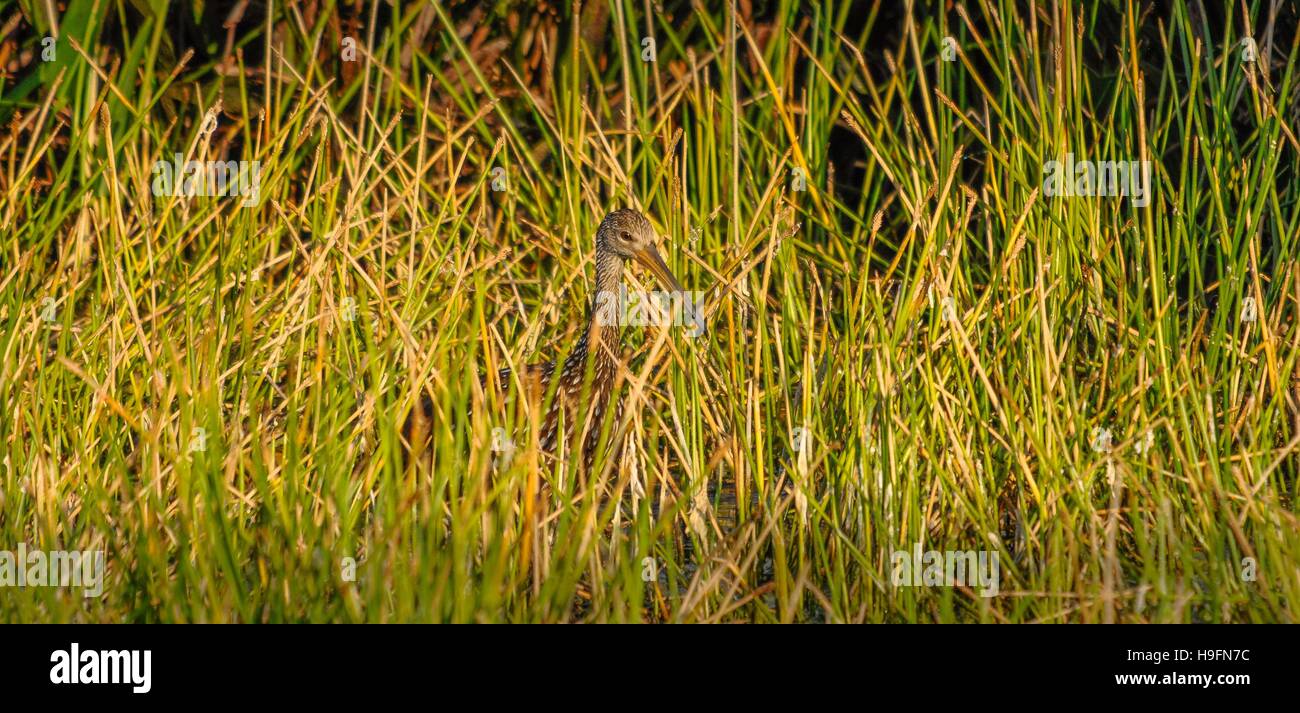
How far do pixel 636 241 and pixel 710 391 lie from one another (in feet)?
1.71

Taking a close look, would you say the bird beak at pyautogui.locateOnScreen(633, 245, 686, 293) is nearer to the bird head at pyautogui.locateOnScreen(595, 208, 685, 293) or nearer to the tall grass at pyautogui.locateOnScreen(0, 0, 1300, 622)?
the bird head at pyautogui.locateOnScreen(595, 208, 685, 293)

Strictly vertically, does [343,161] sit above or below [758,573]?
above

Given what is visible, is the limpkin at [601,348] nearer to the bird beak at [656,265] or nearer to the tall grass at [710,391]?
the bird beak at [656,265]

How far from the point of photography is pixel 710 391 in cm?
445

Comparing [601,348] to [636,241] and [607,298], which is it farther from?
[636,241]

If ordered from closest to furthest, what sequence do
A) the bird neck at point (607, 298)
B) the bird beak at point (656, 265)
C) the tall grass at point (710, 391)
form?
the tall grass at point (710, 391), the bird beak at point (656, 265), the bird neck at point (607, 298)

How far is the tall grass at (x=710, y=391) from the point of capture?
3.29 m

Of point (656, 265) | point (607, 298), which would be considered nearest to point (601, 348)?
point (607, 298)

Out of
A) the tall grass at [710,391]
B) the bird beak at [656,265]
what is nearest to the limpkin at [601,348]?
the bird beak at [656,265]

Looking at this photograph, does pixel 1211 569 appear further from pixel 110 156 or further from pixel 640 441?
pixel 110 156
